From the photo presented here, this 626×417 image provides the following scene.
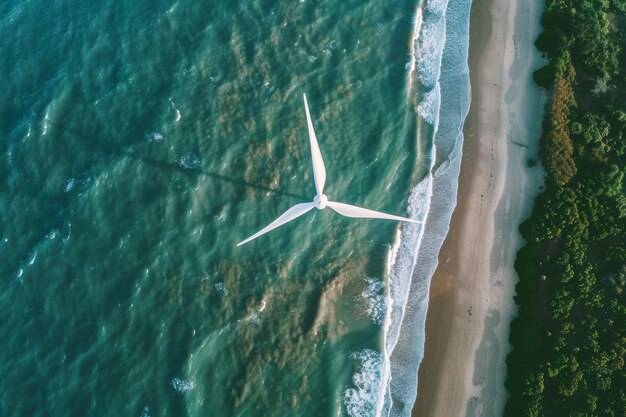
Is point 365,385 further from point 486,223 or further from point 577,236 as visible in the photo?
point 577,236

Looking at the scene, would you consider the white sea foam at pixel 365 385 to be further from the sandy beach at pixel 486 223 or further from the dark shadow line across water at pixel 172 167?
the dark shadow line across water at pixel 172 167

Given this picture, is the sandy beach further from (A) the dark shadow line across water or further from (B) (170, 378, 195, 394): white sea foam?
(B) (170, 378, 195, 394): white sea foam

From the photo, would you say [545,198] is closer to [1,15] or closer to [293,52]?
[293,52]

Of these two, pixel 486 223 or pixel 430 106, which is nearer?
pixel 486 223

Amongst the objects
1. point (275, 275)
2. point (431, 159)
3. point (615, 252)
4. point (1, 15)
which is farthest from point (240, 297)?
point (1, 15)

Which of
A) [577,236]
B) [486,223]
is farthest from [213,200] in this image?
[577,236]
